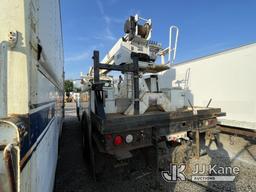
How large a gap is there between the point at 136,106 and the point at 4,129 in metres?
2.26

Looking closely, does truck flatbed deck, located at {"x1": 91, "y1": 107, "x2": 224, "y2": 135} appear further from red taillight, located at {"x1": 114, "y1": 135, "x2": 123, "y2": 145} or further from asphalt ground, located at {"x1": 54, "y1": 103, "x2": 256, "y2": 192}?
asphalt ground, located at {"x1": 54, "y1": 103, "x2": 256, "y2": 192}

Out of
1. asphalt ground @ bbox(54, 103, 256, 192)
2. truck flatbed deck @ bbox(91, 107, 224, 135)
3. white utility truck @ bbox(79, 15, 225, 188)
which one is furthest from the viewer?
asphalt ground @ bbox(54, 103, 256, 192)

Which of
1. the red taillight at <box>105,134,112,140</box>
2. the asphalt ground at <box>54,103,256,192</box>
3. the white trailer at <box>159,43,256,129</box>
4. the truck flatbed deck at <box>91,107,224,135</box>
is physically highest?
the white trailer at <box>159,43,256,129</box>

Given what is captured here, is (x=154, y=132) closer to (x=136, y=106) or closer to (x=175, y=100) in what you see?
(x=136, y=106)

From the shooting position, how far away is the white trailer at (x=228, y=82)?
4.05 m

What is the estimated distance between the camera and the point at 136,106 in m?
2.80

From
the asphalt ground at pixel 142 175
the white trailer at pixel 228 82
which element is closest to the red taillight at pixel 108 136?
the asphalt ground at pixel 142 175

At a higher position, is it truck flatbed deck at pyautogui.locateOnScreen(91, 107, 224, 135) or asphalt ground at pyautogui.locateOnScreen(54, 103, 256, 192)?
truck flatbed deck at pyautogui.locateOnScreen(91, 107, 224, 135)

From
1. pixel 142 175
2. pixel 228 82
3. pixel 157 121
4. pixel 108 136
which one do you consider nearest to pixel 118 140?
pixel 108 136

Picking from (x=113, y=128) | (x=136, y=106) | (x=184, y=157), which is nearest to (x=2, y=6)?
(x=113, y=128)

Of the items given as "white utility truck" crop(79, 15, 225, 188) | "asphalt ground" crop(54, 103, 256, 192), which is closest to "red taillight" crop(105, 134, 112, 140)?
"white utility truck" crop(79, 15, 225, 188)

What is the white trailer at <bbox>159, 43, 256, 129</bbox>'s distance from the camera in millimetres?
4047

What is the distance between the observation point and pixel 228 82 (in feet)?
15.0

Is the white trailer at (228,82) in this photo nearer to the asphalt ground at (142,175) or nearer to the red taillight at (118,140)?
the asphalt ground at (142,175)
